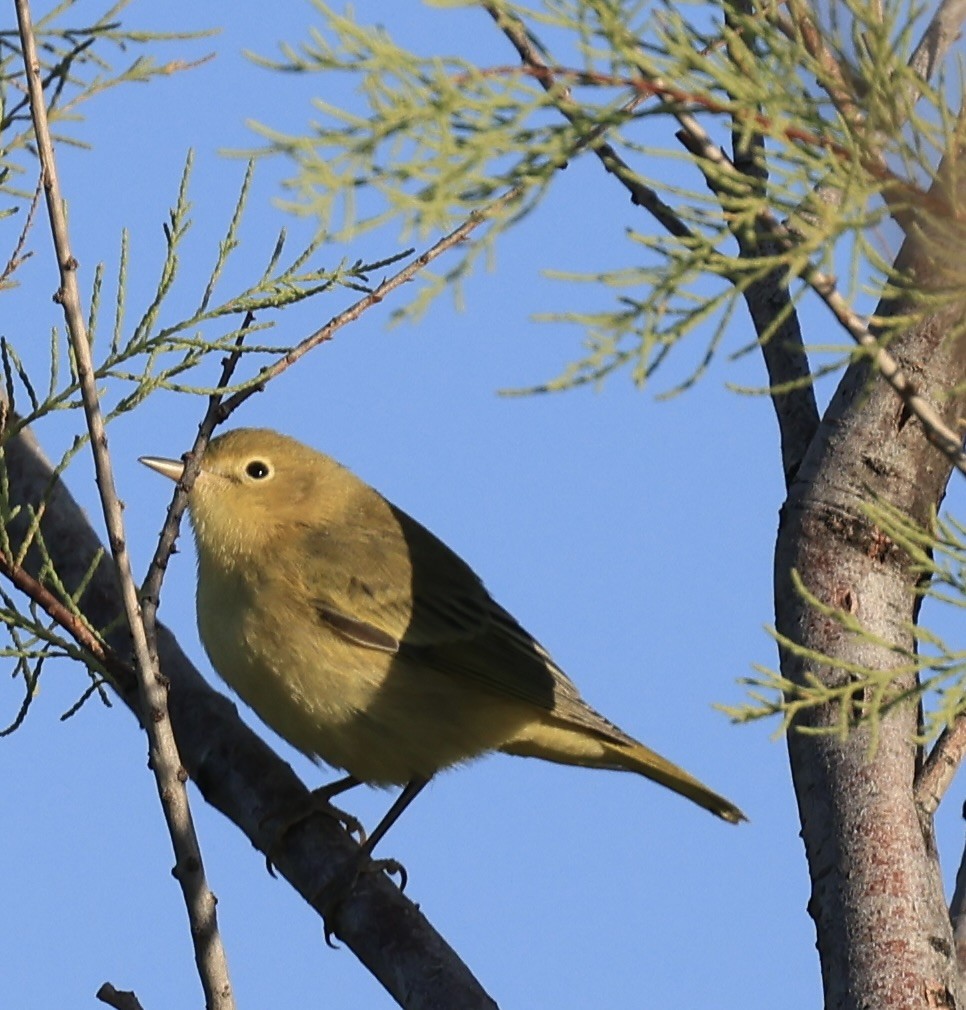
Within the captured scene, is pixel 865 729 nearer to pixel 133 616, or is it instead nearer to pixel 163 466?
pixel 133 616

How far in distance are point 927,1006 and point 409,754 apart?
2207 millimetres

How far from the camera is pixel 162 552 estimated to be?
346 cm

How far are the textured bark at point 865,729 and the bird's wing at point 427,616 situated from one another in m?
1.54

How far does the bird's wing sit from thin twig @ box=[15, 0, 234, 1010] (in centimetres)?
207

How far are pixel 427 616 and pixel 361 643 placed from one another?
35 centimetres

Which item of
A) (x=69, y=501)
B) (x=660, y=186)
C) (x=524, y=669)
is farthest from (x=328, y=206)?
(x=524, y=669)

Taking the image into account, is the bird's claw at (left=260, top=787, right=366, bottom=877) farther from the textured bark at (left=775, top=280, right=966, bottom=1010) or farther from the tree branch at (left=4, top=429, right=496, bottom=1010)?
the textured bark at (left=775, top=280, right=966, bottom=1010)

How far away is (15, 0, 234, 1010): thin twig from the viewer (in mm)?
3141

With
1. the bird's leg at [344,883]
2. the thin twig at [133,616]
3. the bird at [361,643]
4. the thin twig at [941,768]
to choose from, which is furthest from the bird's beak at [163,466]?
the thin twig at [941,768]

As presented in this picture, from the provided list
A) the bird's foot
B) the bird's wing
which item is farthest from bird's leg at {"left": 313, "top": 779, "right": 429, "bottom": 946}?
the bird's wing

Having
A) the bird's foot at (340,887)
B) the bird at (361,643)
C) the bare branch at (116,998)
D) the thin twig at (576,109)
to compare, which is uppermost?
the bird at (361,643)

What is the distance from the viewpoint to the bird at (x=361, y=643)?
511 centimetres

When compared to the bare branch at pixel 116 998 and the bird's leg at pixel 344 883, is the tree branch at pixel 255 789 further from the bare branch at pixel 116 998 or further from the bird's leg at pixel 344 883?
the bare branch at pixel 116 998

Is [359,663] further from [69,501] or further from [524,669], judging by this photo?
[69,501]
